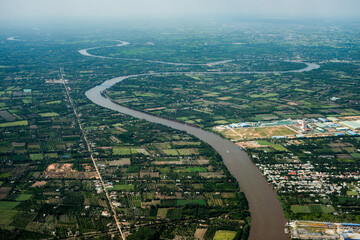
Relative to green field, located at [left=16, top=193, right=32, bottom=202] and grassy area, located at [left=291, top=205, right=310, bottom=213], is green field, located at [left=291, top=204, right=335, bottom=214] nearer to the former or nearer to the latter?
grassy area, located at [left=291, top=205, right=310, bottom=213]

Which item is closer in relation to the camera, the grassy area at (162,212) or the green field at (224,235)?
the green field at (224,235)

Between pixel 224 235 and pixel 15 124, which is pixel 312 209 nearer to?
pixel 224 235

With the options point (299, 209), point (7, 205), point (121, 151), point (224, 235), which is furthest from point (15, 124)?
point (299, 209)

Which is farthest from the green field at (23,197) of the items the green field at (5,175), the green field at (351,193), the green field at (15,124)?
the green field at (351,193)

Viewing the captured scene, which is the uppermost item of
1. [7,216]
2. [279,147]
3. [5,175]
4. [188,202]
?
[279,147]

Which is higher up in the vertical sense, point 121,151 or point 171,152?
point 171,152

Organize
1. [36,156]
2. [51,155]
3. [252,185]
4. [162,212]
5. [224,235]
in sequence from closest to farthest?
[224,235]
[162,212]
[252,185]
[36,156]
[51,155]

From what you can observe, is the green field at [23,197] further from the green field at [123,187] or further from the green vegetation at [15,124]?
the green vegetation at [15,124]

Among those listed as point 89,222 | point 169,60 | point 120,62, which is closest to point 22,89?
point 120,62
